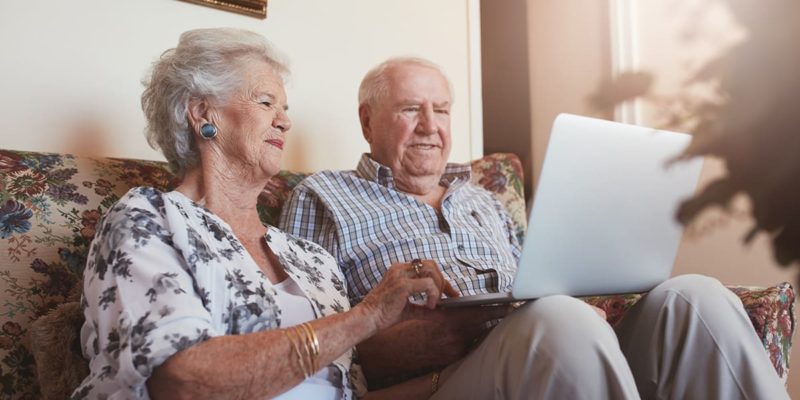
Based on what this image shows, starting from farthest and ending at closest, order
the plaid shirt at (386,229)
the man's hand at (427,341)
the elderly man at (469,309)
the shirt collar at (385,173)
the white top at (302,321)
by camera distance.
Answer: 1. the shirt collar at (385,173)
2. the plaid shirt at (386,229)
3. the man's hand at (427,341)
4. the white top at (302,321)
5. the elderly man at (469,309)

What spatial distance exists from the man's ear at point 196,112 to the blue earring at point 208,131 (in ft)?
0.05

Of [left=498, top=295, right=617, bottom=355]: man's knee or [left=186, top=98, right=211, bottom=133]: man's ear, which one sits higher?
[left=186, top=98, right=211, bottom=133]: man's ear

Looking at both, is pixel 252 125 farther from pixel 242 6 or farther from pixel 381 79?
pixel 242 6

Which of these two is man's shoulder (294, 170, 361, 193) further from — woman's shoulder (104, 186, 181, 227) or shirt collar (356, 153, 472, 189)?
woman's shoulder (104, 186, 181, 227)

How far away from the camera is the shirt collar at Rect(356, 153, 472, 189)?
5.07 ft

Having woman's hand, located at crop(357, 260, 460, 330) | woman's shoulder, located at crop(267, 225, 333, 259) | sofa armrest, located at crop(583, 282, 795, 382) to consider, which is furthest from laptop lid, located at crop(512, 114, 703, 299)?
woman's shoulder, located at crop(267, 225, 333, 259)

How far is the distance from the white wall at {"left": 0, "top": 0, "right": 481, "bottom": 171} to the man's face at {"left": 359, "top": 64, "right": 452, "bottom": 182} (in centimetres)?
→ 26

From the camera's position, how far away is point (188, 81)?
116 cm

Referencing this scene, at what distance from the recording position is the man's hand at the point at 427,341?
112 centimetres

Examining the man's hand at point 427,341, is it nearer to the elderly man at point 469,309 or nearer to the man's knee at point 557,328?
the elderly man at point 469,309

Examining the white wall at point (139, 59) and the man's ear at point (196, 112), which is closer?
the man's ear at point (196, 112)

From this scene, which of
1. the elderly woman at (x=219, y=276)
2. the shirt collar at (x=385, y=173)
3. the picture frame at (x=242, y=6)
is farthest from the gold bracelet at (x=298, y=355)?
the picture frame at (x=242, y=6)

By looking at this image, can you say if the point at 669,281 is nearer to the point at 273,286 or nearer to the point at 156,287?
the point at 273,286

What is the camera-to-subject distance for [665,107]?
6.76 ft
